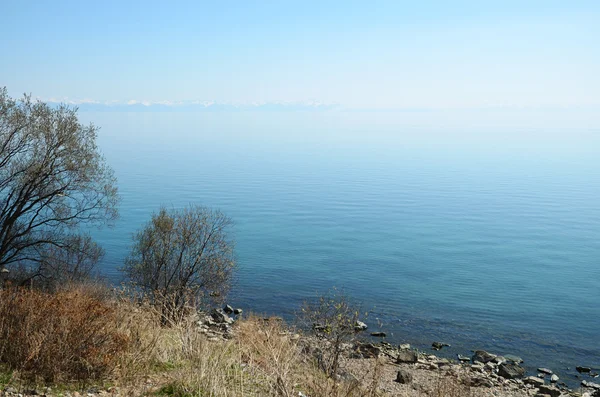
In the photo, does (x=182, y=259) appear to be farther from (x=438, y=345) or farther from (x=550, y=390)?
(x=550, y=390)

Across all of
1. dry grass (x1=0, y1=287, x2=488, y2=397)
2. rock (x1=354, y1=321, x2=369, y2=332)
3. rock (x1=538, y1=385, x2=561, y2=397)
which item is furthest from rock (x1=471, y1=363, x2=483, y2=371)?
dry grass (x1=0, y1=287, x2=488, y2=397)

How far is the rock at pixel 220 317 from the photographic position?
130 ft

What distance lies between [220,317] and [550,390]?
23628 mm

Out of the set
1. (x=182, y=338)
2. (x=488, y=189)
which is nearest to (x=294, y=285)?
(x=182, y=338)

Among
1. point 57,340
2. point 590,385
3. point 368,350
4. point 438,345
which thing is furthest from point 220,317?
point 57,340

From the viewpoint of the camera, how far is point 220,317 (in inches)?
1583

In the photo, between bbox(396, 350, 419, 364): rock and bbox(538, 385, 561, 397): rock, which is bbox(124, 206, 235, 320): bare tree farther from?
bbox(538, 385, 561, 397): rock

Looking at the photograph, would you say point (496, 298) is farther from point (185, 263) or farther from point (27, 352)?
point (27, 352)

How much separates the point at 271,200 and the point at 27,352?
340 feet

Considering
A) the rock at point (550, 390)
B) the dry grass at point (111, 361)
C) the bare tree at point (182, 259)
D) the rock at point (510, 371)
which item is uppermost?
the dry grass at point (111, 361)

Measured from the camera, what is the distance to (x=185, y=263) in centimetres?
4084

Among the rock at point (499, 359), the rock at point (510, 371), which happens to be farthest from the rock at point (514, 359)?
the rock at point (510, 371)

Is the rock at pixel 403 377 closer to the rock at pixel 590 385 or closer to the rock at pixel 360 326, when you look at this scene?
the rock at pixel 360 326

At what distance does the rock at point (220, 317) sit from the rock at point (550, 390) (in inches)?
876
